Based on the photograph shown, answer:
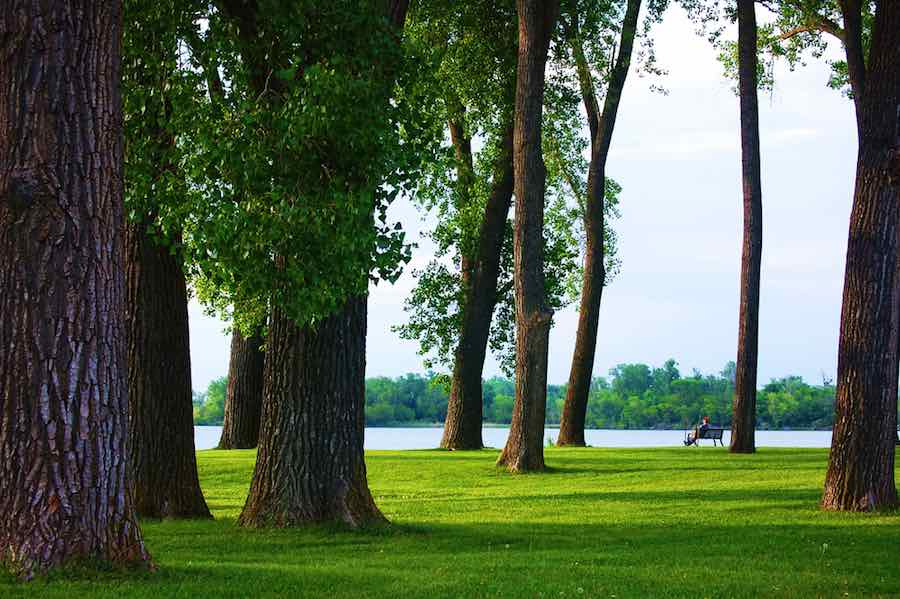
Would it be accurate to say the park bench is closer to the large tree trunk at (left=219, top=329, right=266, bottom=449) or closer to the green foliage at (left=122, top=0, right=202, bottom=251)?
the large tree trunk at (left=219, top=329, right=266, bottom=449)

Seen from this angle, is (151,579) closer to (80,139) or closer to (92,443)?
(92,443)

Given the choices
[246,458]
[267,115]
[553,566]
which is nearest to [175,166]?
[267,115]

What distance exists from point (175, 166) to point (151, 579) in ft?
17.6

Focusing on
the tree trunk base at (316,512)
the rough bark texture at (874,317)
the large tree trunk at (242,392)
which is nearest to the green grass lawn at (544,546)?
the tree trunk base at (316,512)

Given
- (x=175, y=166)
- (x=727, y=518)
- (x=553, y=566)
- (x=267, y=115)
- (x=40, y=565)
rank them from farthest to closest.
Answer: (x=727, y=518)
(x=175, y=166)
(x=267, y=115)
(x=553, y=566)
(x=40, y=565)

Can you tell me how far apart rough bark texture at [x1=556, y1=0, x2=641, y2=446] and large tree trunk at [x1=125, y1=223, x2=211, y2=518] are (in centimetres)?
1817

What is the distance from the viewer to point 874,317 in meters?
14.6

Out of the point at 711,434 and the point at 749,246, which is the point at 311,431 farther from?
the point at 711,434

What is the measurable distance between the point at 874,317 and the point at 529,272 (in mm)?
8911

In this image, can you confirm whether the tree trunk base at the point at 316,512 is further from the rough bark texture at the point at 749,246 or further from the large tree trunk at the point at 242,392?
the large tree trunk at the point at 242,392

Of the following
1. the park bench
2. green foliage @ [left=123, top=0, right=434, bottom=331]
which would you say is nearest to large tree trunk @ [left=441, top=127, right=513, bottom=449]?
the park bench

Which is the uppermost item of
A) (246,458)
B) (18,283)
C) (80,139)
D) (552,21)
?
(552,21)

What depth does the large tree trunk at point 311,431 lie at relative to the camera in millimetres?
12750

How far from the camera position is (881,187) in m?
14.7
